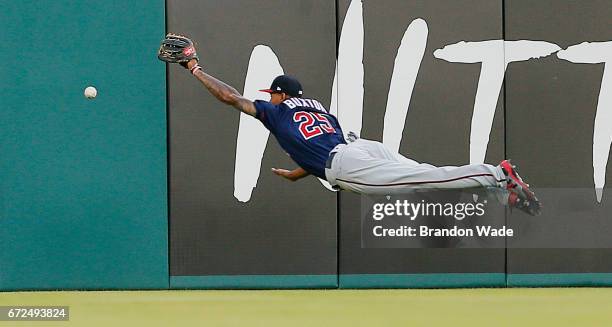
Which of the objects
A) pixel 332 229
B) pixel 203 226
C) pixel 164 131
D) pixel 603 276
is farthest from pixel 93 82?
pixel 603 276

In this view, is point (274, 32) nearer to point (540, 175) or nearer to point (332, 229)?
point (332, 229)

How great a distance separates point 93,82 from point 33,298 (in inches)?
99.5

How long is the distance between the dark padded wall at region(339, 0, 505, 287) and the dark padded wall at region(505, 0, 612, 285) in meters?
0.25

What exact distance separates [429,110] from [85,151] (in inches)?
155

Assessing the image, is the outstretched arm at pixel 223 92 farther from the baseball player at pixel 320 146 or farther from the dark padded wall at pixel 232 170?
the dark padded wall at pixel 232 170

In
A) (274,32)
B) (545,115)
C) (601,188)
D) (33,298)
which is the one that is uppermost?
(274,32)

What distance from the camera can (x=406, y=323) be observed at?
9984 mm

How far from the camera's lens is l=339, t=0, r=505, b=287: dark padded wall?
1369 cm

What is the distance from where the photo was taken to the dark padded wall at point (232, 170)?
1359 cm

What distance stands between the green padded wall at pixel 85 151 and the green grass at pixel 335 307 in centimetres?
41

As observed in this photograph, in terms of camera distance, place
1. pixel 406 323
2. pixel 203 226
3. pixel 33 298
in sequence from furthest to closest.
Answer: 1. pixel 203 226
2. pixel 33 298
3. pixel 406 323


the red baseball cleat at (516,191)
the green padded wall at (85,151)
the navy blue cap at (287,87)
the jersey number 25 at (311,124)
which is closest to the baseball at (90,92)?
the green padded wall at (85,151)

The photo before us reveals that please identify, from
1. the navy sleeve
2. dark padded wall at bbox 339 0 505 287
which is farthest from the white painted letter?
→ the navy sleeve

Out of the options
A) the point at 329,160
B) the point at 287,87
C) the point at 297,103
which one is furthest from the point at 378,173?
the point at 287,87
